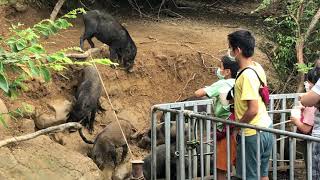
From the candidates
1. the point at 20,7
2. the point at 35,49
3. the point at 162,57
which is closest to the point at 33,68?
the point at 35,49

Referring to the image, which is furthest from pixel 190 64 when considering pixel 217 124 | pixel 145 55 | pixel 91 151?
pixel 217 124

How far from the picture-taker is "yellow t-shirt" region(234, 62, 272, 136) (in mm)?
4230

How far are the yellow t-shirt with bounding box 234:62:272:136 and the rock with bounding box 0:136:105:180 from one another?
3.02 m

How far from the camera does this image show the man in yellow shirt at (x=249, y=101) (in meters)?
4.24

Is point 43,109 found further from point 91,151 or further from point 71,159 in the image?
point 71,159

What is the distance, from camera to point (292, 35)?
8508 mm

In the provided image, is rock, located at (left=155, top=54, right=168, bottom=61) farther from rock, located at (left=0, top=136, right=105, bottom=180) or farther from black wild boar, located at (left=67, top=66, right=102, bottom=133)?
rock, located at (left=0, top=136, right=105, bottom=180)

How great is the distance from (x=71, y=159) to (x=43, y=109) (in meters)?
2.00

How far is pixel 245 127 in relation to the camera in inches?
166

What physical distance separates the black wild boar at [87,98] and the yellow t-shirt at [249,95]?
5.01 metres

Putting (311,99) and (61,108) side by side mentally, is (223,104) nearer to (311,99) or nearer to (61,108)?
(311,99)

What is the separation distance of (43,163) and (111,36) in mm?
4372

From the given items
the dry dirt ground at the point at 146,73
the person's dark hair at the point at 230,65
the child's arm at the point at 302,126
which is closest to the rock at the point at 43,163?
the dry dirt ground at the point at 146,73

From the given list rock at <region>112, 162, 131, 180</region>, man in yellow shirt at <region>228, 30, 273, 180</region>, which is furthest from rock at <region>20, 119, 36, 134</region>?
man in yellow shirt at <region>228, 30, 273, 180</region>
